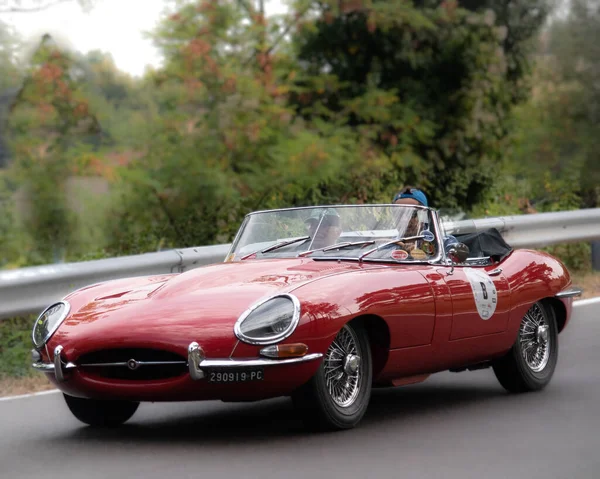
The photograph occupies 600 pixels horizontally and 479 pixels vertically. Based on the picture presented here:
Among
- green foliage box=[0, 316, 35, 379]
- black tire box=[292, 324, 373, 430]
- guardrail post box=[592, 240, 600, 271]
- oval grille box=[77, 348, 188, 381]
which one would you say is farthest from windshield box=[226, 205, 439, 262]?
guardrail post box=[592, 240, 600, 271]

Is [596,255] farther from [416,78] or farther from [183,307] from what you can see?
[183,307]

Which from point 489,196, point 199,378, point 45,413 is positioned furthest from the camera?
point 489,196

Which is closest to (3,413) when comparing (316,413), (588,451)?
(316,413)

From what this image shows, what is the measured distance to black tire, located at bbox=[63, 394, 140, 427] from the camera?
23.0ft

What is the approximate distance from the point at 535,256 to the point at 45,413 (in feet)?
11.5

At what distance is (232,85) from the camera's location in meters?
15.8

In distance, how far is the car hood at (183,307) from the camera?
20.3 feet

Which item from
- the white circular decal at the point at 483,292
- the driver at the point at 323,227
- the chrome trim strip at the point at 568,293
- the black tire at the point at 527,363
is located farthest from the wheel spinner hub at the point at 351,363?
the chrome trim strip at the point at 568,293

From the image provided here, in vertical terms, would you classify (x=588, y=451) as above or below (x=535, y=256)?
below

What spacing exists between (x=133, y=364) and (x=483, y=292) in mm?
2469

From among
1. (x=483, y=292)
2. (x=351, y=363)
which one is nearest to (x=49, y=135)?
(x=483, y=292)

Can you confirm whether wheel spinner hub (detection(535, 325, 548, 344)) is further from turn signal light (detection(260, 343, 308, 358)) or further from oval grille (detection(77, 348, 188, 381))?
oval grille (detection(77, 348, 188, 381))

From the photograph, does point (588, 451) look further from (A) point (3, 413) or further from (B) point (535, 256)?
(A) point (3, 413)

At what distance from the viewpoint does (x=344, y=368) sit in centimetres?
657
